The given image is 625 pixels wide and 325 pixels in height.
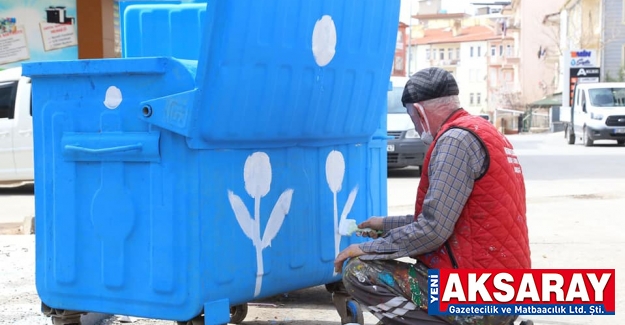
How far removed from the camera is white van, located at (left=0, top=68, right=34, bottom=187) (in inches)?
590

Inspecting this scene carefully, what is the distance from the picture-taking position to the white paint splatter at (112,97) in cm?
431

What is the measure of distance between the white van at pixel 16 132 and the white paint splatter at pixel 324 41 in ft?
36.1

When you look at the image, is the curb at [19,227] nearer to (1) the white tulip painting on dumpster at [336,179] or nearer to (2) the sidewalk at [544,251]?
(2) the sidewalk at [544,251]

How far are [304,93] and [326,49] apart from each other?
0.26 m

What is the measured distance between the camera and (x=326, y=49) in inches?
188

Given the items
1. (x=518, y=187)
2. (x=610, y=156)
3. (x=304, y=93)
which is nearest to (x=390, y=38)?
(x=304, y=93)

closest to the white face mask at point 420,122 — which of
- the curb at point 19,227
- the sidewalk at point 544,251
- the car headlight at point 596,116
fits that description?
the sidewalk at point 544,251

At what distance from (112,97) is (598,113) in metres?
25.1

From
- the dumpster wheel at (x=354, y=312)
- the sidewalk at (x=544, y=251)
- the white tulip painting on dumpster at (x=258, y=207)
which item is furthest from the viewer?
the sidewalk at (x=544, y=251)

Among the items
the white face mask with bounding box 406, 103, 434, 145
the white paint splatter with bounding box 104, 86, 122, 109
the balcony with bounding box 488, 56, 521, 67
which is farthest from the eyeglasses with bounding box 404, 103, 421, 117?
the balcony with bounding box 488, 56, 521, 67

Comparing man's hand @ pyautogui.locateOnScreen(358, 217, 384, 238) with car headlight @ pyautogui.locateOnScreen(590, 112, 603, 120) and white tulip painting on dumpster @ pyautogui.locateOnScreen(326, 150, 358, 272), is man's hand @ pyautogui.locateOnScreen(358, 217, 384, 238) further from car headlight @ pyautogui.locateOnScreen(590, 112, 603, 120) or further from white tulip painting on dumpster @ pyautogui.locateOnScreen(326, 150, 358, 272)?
car headlight @ pyautogui.locateOnScreen(590, 112, 603, 120)

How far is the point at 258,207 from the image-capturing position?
179 inches

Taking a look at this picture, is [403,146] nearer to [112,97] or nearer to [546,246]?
[546,246]

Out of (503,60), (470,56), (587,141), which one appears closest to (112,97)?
(587,141)
